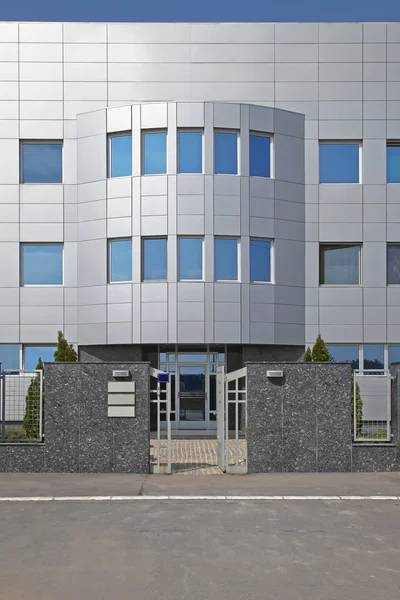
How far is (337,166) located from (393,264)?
377 cm

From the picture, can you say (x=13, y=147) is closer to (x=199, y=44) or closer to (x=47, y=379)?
(x=199, y=44)

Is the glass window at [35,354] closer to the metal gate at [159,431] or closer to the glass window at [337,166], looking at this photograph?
the metal gate at [159,431]

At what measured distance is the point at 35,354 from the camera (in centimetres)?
2255

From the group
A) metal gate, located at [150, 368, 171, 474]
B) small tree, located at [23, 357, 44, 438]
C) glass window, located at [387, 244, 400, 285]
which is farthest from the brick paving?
glass window, located at [387, 244, 400, 285]

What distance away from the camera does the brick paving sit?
14.5 metres

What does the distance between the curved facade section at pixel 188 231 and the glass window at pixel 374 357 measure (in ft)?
9.15

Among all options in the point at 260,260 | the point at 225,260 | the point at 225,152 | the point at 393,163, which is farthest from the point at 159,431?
the point at 393,163

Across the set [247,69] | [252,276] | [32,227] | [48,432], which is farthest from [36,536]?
[247,69]

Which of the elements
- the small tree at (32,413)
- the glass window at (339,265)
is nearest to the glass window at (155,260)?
the glass window at (339,265)

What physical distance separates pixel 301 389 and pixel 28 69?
1497 centimetres

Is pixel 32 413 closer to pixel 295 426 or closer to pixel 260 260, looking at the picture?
pixel 295 426

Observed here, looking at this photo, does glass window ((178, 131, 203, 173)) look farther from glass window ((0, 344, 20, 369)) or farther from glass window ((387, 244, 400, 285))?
glass window ((0, 344, 20, 369))

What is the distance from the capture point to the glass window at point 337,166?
23.0 metres

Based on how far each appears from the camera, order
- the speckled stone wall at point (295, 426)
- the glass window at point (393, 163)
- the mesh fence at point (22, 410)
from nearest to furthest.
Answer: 1. the speckled stone wall at point (295, 426)
2. the mesh fence at point (22, 410)
3. the glass window at point (393, 163)
